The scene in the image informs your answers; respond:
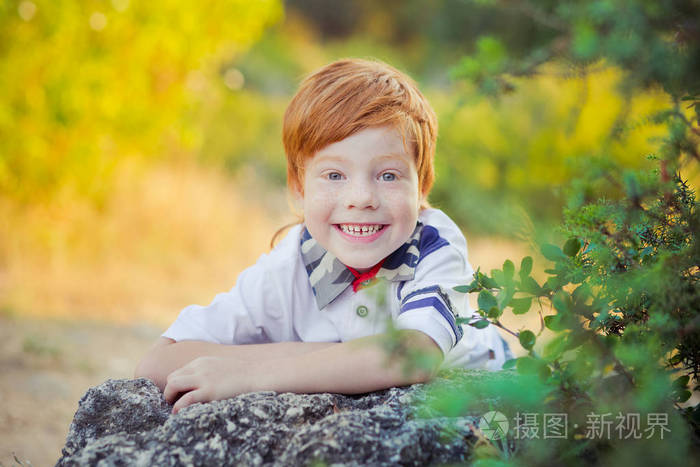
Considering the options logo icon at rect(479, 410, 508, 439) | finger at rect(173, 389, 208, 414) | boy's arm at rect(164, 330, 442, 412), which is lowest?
logo icon at rect(479, 410, 508, 439)

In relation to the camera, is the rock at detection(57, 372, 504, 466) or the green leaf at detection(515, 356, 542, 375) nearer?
the green leaf at detection(515, 356, 542, 375)

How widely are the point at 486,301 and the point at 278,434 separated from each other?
1.80 ft

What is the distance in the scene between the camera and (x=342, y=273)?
2039mm

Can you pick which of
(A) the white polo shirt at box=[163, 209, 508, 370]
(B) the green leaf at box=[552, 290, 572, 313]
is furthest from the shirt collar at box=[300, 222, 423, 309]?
(B) the green leaf at box=[552, 290, 572, 313]

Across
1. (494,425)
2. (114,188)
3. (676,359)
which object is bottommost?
(494,425)

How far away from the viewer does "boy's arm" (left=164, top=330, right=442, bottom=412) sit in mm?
1553

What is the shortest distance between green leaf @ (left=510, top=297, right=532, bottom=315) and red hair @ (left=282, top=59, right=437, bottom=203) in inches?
32.1

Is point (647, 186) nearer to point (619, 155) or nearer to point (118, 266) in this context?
point (118, 266)

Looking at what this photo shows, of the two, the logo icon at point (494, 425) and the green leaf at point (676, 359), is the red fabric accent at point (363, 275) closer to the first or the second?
the logo icon at point (494, 425)

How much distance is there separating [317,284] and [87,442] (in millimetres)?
861

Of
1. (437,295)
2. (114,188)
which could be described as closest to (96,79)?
(114,188)

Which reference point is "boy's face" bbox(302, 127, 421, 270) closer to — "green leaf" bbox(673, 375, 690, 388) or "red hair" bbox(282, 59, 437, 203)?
"red hair" bbox(282, 59, 437, 203)

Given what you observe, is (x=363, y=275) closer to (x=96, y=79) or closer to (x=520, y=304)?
(x=520, y=304)

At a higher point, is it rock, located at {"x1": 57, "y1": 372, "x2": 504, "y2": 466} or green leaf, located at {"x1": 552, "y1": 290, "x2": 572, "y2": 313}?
green leaf, located at {"x1": 552, "y1": 290, "x2": 572, "y2": 313}
